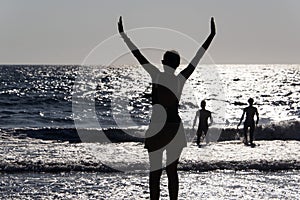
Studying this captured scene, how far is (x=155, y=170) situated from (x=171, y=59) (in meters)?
1.31

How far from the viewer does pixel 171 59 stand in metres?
6.26

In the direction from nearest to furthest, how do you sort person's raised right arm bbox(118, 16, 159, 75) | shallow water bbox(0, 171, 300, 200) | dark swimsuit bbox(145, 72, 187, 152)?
person's raised right arm bbox(118, 16, 159, 75)
dark swimsuit bbox(145, 72, 187, 152)
shallow water bbox(0, 171, 300, 200)

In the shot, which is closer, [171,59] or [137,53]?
[137,53]

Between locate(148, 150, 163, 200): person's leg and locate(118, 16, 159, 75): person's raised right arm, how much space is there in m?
0.95

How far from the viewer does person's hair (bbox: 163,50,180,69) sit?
6.21 meters

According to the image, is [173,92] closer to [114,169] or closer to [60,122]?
[114,169]

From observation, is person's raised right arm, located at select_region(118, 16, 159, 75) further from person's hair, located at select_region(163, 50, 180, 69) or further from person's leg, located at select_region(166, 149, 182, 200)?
person's leg, located at select_region(166, 149, 182, 200)

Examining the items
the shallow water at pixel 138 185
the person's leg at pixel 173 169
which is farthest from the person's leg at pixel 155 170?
the shallow water at pixel 138 185

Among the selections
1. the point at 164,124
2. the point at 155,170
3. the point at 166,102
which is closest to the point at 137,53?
the point at 166,102

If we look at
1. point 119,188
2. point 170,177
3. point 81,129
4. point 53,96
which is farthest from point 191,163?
point 53,96

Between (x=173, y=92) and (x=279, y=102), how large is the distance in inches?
2424

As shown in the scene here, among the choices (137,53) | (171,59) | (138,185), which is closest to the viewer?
(137,53)

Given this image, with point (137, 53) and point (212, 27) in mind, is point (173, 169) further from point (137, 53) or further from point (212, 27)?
point (212, 27)

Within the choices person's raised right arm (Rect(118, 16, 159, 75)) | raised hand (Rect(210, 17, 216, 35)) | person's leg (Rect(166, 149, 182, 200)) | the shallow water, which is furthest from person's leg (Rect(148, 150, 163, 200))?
the shallow water
